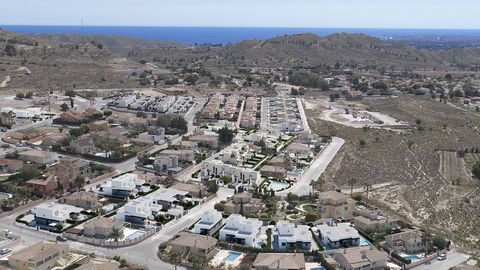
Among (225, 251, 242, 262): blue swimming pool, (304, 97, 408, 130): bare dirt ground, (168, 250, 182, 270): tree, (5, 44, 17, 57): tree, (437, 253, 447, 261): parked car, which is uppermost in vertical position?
(5, 44, 17, 57): tree

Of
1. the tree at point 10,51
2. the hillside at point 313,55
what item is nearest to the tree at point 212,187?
the tree at point 10,51

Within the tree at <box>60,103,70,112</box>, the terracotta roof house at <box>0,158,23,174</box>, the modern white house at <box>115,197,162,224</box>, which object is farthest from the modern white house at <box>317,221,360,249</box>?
the tree at <box>60,103,70,112</box>

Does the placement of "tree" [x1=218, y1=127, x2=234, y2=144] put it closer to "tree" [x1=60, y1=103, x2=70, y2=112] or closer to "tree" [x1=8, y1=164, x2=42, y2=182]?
"tree" [x1=8, y1=164, x2=42, y2=182]

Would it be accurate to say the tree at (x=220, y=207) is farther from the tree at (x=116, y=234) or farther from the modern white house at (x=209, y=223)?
the tree at (x=116, y=234)

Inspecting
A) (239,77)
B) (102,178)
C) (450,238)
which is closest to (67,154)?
(102,178)

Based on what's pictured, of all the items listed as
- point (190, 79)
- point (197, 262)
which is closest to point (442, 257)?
point (197, 262)

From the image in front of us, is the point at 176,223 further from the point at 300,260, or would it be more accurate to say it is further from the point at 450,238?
the point at 450,238
